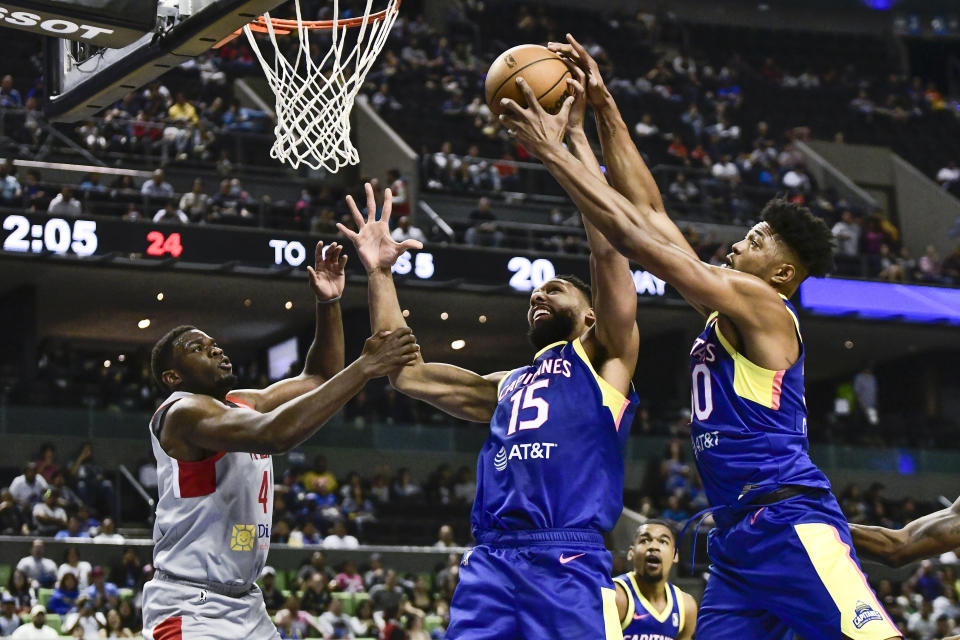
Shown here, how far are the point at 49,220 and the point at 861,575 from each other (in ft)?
50.2

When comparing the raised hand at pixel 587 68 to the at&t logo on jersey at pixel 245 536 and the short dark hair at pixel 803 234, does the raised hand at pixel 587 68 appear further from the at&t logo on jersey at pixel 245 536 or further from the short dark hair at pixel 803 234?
the at&t logo on jersey at pixel 245 536

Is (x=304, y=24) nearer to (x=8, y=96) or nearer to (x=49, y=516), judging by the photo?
(x=49, y=516)

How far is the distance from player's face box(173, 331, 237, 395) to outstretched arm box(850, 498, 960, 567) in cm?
272

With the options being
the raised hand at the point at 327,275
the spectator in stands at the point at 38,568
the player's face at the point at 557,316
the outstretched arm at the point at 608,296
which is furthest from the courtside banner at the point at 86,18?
the spectator in stands at the point at 38,568

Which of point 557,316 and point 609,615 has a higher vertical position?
point 557,316

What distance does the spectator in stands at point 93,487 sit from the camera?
15961 millimetres

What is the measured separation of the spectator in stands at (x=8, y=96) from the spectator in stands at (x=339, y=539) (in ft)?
27.8

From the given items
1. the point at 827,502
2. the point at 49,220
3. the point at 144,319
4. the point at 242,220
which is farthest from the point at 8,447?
the point at 827,502

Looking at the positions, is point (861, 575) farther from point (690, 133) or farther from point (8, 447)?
point (690, 133)

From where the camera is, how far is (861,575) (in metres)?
4.92

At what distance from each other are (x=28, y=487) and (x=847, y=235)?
49.9 ft

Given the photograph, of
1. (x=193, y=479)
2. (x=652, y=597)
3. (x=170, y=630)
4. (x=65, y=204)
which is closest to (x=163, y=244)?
(x=65, y=204)

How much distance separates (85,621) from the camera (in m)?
12.4

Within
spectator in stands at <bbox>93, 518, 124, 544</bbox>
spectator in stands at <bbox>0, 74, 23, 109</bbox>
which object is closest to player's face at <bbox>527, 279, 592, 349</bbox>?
spectator in stands at <bbox>93, 518, 124, 544</bbox>
